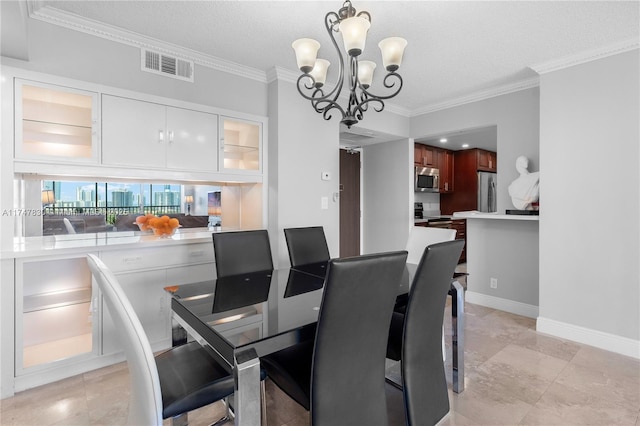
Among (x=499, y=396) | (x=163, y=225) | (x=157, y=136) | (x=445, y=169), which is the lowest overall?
(x=499, y=396)

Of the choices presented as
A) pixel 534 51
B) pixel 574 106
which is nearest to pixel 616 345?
pixel 574 106

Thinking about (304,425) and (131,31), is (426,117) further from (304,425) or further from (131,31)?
(304,425)

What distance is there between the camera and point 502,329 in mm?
3201

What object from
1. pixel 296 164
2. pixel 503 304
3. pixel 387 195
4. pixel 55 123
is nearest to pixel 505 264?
pixel 503 304

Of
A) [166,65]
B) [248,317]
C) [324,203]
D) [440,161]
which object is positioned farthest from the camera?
[440,161]

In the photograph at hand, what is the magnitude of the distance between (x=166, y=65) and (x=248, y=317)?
239 centimetres

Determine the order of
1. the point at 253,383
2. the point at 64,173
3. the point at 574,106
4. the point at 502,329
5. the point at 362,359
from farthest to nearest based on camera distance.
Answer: the point at 502,329
the point at 574,106
the point at 64,173
the point at 362,359
the point at 253,383

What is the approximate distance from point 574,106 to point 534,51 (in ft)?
2.00

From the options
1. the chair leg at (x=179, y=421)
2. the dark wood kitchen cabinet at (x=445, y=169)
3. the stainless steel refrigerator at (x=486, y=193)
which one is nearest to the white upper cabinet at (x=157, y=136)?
the chair leg at (x=179, y=421)

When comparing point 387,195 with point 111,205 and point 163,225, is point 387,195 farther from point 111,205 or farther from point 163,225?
point 111,205

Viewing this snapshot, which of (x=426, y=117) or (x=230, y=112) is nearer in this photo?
(x=230, y=112)

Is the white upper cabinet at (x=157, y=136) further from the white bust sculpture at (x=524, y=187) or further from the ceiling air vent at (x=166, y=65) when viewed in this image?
the white bust sculpture at (x=524, y=187)

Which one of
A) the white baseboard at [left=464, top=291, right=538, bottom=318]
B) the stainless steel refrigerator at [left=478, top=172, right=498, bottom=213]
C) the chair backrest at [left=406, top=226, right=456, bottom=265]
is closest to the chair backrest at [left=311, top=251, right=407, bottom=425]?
the chair backrest at [left=406, top=226, right=456, bottom=265]

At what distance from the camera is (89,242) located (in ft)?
8.10
